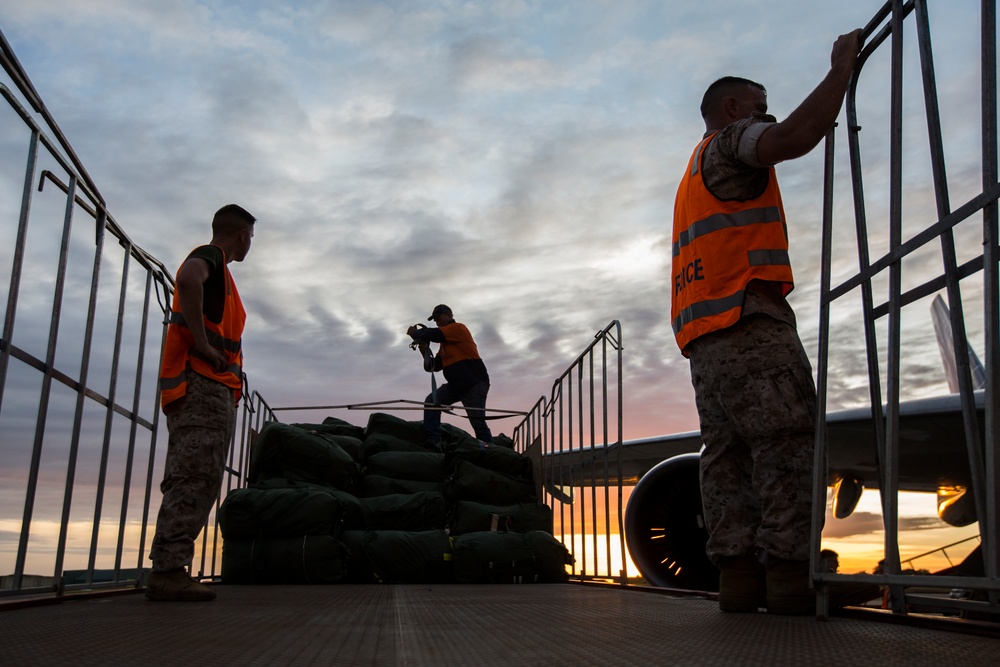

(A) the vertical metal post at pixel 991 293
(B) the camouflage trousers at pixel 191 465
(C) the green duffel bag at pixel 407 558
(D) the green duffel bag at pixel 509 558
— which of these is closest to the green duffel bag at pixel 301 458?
(C) the green duffel bag at pixel 407 558

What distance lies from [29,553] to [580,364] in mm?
3367

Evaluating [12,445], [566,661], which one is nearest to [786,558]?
[566,661]

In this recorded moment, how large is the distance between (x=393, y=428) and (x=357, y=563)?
1660mm

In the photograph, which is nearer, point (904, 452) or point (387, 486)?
point (387, 486)

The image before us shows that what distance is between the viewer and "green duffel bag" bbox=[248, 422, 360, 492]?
496cm

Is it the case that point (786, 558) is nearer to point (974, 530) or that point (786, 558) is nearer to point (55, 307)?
point (55, 307)

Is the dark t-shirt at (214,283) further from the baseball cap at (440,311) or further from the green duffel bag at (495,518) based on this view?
the baseball cap at (440,311)

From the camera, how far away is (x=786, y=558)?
2.03 m

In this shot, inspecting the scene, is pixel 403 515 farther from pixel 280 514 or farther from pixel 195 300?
pixel 195 300

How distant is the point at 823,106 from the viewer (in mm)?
1994

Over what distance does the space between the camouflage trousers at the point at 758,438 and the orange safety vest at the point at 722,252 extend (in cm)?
7

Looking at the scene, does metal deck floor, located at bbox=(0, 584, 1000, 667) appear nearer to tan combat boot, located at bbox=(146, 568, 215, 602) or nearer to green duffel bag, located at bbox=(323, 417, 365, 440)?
tan combat boot, located at bbox=(146, 568, 215, 602)

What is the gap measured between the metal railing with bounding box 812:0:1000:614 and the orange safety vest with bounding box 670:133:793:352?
0.67 ft

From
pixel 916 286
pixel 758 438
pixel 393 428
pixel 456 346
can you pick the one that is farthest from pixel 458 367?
pixel 916 286
